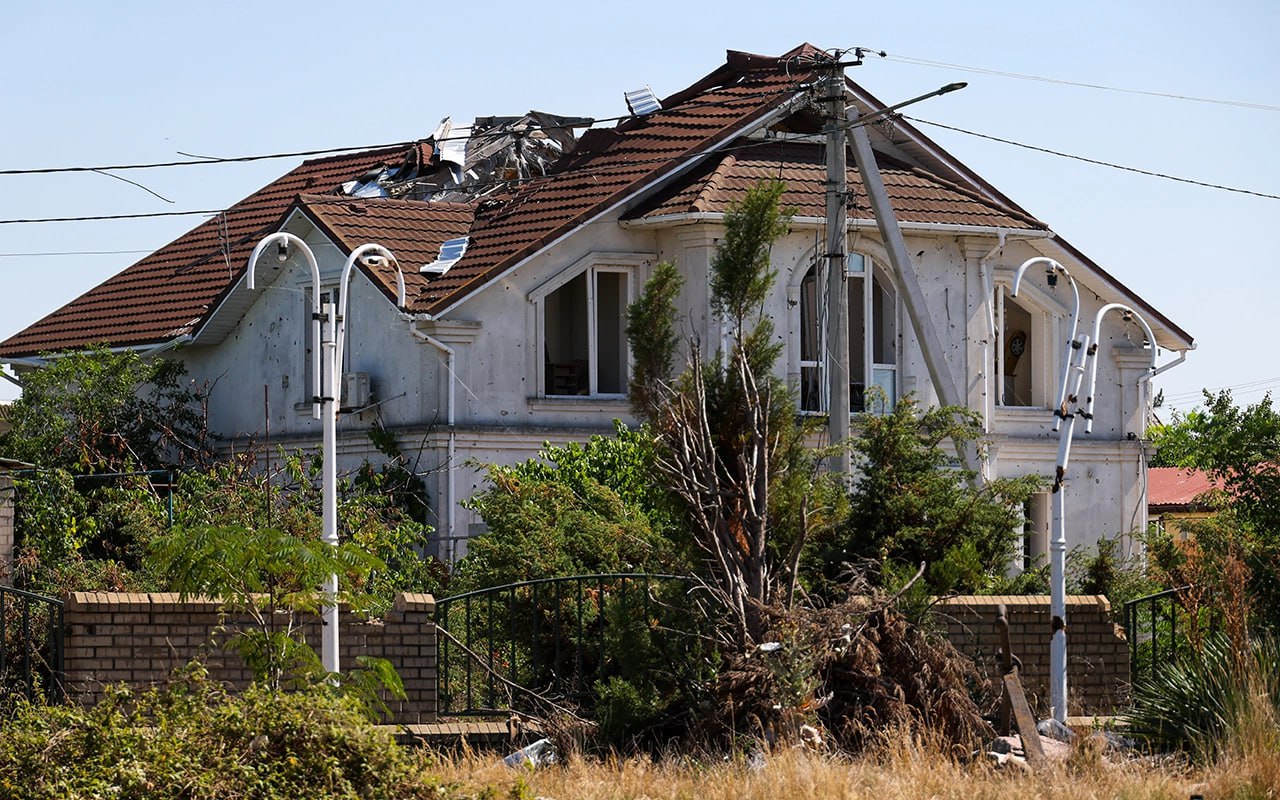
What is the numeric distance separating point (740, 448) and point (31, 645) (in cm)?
593

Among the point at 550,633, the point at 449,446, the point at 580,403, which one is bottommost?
the point at 550,633

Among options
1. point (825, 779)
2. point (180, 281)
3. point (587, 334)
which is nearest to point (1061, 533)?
point (825, 779)

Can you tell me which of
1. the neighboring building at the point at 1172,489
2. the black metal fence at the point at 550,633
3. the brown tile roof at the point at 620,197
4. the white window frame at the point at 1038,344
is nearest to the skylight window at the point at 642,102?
the brown tile roof at the point at 620,197

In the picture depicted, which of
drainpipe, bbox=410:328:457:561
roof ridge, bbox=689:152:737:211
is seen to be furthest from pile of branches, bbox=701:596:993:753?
roof ridge, bbox=689:152:737:211

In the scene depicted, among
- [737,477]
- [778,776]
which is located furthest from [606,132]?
[778,776]

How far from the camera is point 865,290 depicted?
2445 cm

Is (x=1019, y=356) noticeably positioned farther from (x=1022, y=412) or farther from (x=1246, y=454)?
(x=1246, y=454)

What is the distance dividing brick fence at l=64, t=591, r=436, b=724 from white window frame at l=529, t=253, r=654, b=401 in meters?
9.96

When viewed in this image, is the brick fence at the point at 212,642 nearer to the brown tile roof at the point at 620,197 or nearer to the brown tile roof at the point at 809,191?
the brown tile roof at the point at 620,197

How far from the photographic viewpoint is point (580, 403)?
78.2ft

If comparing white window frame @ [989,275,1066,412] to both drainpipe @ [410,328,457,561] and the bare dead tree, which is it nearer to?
drainpipe @ [410,328,457,561]

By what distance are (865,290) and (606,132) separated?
5.03 metres

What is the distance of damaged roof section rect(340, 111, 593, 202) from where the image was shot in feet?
92.6

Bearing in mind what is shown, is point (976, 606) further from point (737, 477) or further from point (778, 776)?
Answer: point (778, 776)
